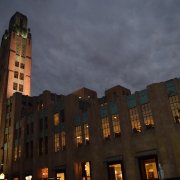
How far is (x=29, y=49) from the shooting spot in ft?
323

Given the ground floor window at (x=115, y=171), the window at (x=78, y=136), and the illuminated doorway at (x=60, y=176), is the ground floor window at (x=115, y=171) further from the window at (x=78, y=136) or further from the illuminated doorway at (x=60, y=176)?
the illuminated doorway at (x=60, y=176)

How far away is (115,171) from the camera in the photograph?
4212 cm

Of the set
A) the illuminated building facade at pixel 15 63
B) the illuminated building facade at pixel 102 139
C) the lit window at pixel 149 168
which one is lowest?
the lit window at pixel 149 168

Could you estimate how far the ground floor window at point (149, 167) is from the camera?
3739 cm

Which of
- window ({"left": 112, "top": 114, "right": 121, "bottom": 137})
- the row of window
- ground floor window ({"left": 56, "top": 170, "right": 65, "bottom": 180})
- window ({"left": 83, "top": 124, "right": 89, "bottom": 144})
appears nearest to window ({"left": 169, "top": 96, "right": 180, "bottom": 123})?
the row of window

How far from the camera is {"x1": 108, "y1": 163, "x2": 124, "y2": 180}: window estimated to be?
136ft

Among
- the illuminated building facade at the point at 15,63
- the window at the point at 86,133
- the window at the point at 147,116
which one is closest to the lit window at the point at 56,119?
the window at the point at 86,133

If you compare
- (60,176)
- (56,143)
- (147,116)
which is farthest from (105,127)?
(60,176)

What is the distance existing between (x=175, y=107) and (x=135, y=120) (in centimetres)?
714

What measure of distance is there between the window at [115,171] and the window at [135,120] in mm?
6835

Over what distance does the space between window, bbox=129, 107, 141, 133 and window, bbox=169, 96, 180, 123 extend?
20.0ft

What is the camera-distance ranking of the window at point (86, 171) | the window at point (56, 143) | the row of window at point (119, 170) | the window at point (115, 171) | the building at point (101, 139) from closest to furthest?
the building at point (101, 139)
the row of window at point (119, 170)
the window at point (115, 171)
the window at point (86, 171)
the window at point (56, 143)

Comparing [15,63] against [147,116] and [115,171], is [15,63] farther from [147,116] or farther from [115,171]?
[147,116]

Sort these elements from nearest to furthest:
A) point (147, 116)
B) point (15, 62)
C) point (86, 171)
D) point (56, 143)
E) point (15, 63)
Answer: point (147, 116)
point (86, 171)
point (56, 143)
point (15, 63)
point (15, 62)
